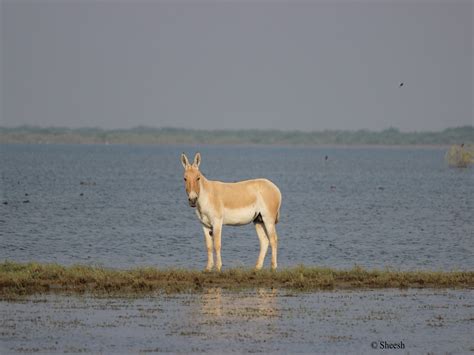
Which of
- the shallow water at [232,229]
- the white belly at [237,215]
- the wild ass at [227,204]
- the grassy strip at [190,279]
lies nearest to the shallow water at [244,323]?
the grassy strip at [190,279]

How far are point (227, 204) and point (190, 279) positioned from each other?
2.08 metres

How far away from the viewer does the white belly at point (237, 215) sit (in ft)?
64.2

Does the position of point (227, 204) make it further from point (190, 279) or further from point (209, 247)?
point (190, 279)

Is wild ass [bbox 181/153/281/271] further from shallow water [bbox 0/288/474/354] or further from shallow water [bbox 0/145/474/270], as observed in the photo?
shallow water [bbox 0/145/474/270]

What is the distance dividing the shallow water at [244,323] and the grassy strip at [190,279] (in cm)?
66

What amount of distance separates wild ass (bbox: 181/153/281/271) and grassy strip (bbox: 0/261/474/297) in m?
1.01

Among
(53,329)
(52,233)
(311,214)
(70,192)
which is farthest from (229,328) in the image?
(70,192)

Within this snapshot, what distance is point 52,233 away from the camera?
31.4 meters

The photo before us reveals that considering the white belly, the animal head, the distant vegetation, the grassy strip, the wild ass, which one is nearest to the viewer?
the grassy strip

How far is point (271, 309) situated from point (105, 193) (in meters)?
43.6

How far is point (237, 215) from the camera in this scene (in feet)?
64.5

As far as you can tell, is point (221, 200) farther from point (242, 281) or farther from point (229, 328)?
point (229, 328)

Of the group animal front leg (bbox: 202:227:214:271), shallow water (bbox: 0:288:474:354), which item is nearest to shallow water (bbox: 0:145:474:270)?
animal front leg (bbox: 202:227:214:271)

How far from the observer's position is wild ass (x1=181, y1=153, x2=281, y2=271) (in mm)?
19000
